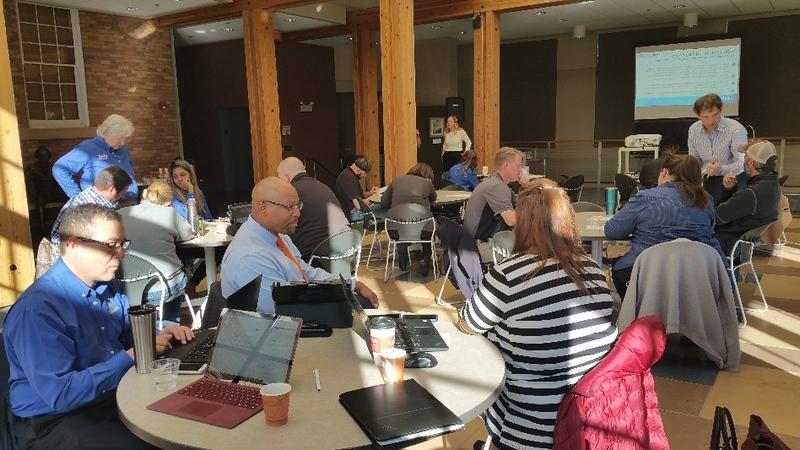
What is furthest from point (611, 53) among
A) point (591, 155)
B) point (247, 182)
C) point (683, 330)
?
point (683, 330)

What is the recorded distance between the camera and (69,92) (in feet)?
35.3

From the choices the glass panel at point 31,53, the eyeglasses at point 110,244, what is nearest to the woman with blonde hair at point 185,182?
the eyeglasses at point 110,244

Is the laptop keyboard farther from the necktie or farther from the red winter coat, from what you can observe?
the necktie

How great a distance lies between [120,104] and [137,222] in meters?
8.19

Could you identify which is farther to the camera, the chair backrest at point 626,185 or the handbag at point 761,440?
the chair backrest at point 626,185

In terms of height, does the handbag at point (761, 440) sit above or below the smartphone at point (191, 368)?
below

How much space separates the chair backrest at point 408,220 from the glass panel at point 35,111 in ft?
24.0

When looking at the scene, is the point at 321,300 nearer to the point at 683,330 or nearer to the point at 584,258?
the point at 584,258

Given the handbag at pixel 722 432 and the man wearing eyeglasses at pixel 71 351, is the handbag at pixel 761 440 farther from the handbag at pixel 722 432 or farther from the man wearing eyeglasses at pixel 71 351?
the man wearing eyeglasses at pixel 71 351

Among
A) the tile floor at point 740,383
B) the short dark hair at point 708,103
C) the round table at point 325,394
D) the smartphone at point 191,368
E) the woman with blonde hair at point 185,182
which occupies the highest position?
the short dark hair at point 708,103

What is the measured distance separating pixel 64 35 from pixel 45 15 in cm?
42

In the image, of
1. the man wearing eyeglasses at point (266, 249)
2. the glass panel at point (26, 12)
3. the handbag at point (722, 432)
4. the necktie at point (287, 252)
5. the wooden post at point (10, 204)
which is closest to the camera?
the handbag at point (722, 432)

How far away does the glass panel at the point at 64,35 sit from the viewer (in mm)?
10508

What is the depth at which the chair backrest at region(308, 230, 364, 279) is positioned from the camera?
481 cm
